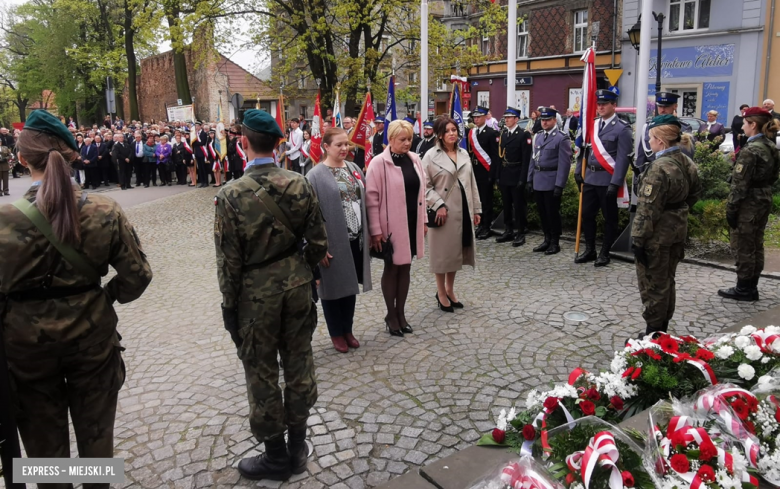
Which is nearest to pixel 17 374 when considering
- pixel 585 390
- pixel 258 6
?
pixel 585 390

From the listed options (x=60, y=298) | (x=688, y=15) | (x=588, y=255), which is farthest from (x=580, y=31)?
(x=60, y=298)

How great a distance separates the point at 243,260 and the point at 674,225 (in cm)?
346

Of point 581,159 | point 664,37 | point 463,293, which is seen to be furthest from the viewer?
point 664,37

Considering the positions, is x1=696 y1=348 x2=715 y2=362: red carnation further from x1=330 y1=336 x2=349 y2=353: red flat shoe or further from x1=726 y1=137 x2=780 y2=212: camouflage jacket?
x1=726 y1=137 x2=780 y2=212: camouflage jacket

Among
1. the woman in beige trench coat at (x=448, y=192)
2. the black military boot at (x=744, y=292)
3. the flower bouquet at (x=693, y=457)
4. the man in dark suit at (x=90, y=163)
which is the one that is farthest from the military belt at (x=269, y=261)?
the man in dark suit at (x=90, y=163)

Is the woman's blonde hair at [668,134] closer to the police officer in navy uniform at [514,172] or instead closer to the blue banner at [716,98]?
the police officer in navy uniform at [514,172]

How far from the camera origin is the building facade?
80.7 ft

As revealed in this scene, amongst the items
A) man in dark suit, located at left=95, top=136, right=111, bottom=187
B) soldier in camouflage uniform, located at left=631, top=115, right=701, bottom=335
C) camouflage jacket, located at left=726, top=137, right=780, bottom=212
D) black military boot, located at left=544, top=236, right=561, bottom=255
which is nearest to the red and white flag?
black military boot, located at left=544, top=236, right=561, bottom=255

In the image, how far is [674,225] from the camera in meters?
4.88

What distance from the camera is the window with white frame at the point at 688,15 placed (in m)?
26.3

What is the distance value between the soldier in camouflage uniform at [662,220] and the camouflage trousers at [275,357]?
291 cm

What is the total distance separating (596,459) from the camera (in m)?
2.24

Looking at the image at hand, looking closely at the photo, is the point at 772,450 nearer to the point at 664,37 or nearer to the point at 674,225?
the point at 674,225

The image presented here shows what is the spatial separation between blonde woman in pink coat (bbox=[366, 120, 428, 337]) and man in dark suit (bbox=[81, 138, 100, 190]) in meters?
17.1
